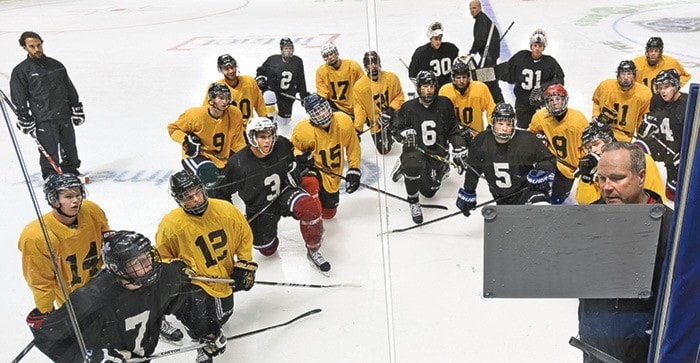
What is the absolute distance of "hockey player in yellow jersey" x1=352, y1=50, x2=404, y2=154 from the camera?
7.39 ft

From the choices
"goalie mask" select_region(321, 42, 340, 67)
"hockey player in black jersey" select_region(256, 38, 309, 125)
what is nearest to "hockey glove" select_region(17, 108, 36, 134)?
"hockey player in black jersey" select_region(256, 38, 309, 125)

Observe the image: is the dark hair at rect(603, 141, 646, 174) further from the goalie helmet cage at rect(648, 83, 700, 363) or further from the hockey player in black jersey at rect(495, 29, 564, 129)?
the hockey player in black jersey at rect(495, 29, 564, 129)

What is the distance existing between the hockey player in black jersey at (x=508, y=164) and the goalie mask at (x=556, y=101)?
0.82ft

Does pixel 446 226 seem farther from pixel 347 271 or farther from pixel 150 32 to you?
pixel 150 32

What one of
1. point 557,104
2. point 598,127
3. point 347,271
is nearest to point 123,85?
point 347,271

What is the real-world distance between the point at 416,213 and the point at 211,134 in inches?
37.1

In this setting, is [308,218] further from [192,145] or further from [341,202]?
[192,145]

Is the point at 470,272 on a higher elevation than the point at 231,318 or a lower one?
higher

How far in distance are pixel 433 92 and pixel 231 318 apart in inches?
47.5

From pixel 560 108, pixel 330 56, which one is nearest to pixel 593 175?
pixel 560 108

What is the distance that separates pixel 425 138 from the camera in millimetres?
1929

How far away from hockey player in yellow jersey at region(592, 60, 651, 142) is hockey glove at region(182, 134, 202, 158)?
1306mm

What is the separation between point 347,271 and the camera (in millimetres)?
1656

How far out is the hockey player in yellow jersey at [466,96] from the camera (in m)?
2.11
